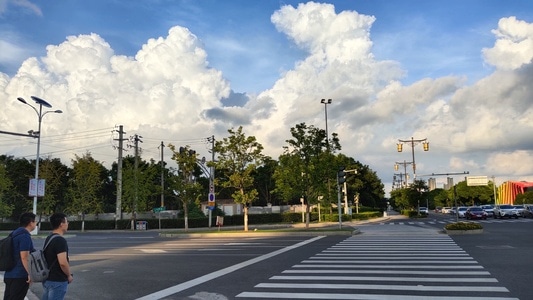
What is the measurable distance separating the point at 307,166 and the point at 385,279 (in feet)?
81.2

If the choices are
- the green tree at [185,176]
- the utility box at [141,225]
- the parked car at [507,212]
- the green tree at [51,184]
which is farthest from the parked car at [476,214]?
the green tree at [51,184]

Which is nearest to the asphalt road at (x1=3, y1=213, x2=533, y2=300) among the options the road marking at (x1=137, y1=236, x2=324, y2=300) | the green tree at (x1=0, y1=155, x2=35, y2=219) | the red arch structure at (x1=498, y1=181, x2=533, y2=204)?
the road marking at (x1=137, y1=236, x2=324, y2=300)

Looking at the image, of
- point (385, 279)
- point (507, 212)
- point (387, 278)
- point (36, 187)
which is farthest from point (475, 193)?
point (385, 279)

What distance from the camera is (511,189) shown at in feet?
368

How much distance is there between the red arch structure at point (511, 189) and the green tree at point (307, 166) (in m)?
85.5

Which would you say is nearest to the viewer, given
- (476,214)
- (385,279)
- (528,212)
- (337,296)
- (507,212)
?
(337,296)

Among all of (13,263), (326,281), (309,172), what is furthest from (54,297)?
(309,172)

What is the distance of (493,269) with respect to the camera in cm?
1201

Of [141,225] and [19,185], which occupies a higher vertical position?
[19,185]

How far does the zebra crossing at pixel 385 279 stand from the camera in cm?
890

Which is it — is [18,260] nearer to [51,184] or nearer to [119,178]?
[119,178]

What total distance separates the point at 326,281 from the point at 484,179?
174 ft

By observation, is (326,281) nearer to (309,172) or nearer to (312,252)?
(312,252)

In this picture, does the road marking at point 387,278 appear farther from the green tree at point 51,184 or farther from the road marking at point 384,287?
the green tree at point 51,184
